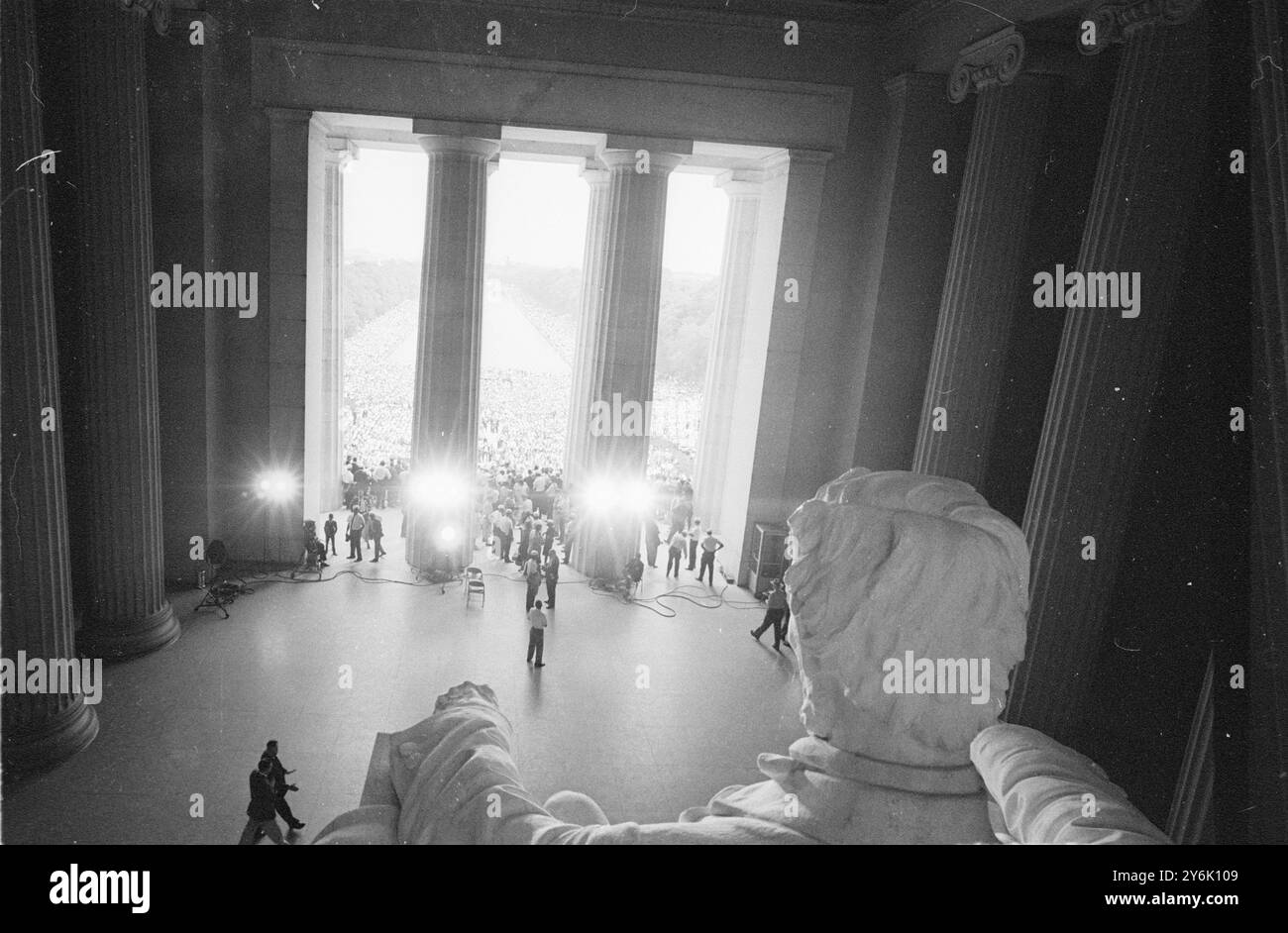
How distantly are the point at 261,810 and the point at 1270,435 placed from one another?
8.83 m

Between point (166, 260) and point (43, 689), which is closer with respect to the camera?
point (43, 689)

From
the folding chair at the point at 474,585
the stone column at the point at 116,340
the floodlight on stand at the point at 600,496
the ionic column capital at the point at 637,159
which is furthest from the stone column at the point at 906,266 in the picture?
the stone column at the point at 116,340

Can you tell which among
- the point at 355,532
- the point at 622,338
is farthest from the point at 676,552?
the point at 355,532

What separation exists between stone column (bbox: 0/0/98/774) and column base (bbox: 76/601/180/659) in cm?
244

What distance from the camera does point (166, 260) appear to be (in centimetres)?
1346

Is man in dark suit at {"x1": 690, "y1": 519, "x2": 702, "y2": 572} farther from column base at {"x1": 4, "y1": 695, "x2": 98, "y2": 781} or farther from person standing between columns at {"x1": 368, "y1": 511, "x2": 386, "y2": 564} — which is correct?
column base at {"x1": 4, "y1": 695, "x2": 98, "y2": 781}

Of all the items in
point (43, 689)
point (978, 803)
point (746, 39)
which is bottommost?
point (43, 689)

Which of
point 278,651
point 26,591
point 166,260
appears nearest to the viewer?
point 26,591

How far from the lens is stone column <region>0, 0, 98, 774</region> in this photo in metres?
7.52

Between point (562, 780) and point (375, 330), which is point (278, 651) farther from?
point (375, 330)

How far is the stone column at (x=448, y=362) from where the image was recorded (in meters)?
15.0

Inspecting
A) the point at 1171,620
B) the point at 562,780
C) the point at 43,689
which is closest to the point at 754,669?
the point at 562,780

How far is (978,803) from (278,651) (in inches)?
441

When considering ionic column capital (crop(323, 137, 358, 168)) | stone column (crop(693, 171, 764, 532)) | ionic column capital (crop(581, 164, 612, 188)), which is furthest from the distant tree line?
ionic column capital (crop(323, 137, 358, 168))
